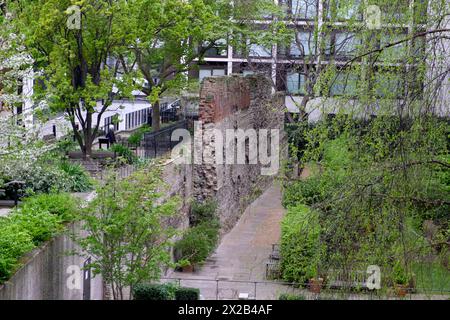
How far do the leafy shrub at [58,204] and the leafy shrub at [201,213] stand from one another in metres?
12.9

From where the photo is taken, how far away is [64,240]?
66.9ft

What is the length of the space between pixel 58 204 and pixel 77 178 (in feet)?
13.1

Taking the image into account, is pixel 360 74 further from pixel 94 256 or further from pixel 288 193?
pixel 288 193

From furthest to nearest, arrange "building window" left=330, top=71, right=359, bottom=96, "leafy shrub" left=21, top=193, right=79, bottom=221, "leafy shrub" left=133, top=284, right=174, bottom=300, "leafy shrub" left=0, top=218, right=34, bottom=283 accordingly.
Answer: "leafy shrub" left=133, top=284, right=174, bottom=300, "leafy shrub" left=21, top=193, right=79, bottom=221, "leafy shrub" left=0, top=218, right=34, bottom=283, "building window" left=330, top=71, right=359, bottom=96

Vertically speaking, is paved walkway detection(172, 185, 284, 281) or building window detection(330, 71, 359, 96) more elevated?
building window detection(330, 71, 359, 96)

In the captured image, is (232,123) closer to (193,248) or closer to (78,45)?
(78,45)

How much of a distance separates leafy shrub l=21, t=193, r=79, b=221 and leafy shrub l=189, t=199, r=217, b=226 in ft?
42.4

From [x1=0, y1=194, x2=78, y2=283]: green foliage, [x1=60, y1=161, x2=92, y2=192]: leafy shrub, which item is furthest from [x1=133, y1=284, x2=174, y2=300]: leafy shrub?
[x1=60, y1=161, x2=92, y2=192]: leafy shrub

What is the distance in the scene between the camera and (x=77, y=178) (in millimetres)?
24375

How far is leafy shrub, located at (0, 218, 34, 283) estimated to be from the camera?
15695 millimetres

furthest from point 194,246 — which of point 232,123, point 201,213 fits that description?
point 232,123

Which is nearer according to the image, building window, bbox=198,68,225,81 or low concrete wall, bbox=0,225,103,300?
low concrete wall, bbox=0,225,103,300

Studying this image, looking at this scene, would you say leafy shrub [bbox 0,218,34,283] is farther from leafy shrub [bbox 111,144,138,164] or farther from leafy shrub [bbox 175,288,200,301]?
leafy shrub [bbox 111,144,138,164]

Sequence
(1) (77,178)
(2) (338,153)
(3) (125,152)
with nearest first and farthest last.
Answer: (2) (338,153), (1) (77,178), (3) (125,152)
